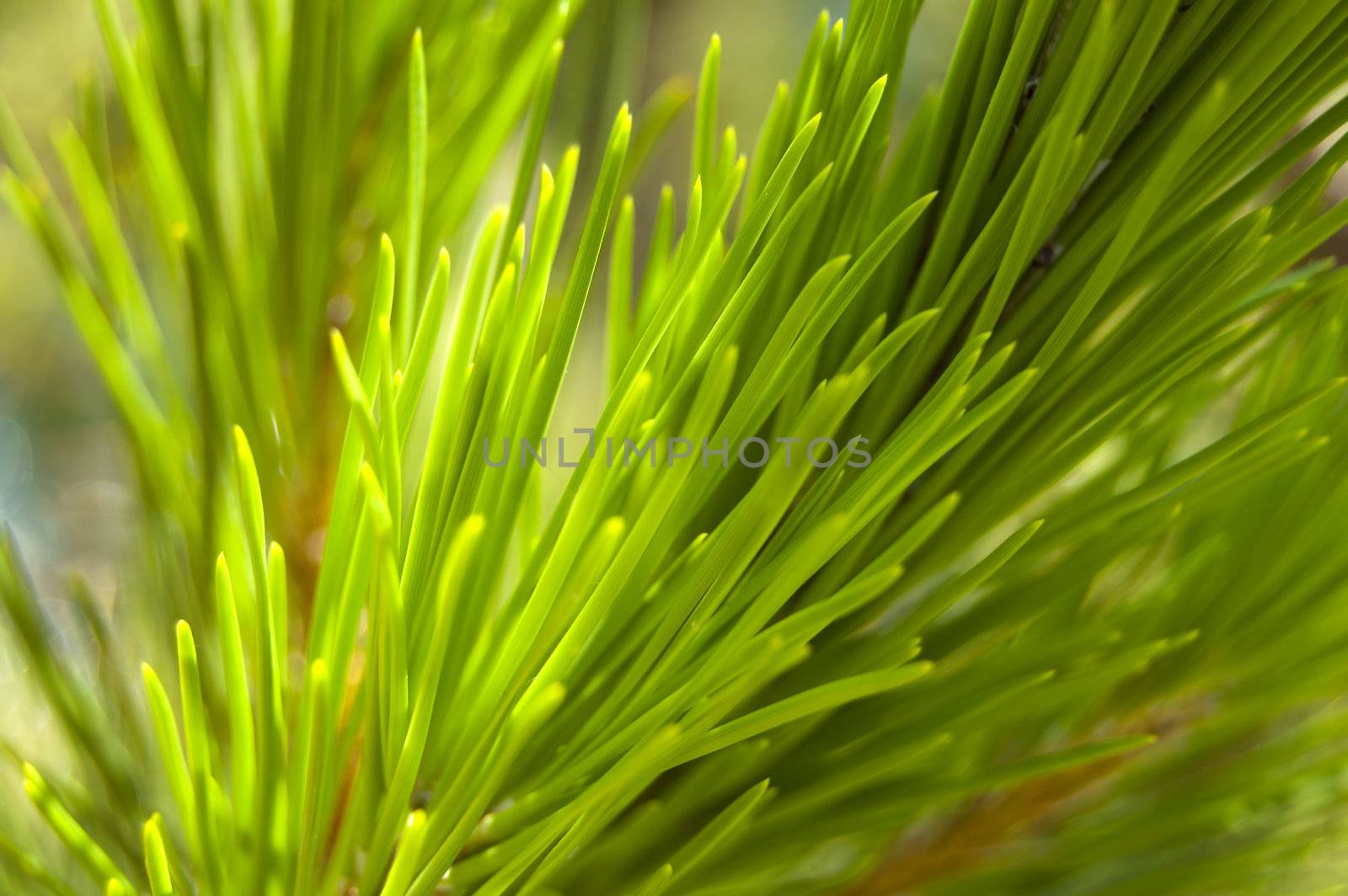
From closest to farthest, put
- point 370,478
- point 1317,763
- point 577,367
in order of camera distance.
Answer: point 370,478 < point 1317,763 < point 577,367

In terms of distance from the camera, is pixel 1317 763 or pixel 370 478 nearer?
pixel 370 478

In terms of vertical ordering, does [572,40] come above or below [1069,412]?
above

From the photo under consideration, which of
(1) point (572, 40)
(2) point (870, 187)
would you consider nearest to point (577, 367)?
(1) point (572, 40)

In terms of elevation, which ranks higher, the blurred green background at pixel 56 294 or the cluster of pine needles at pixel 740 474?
the blurred green background at pixel 56 294

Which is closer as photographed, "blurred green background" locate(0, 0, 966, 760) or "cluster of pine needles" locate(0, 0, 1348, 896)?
"cluster of pine needles" locate(0, 0, 1348, 896)

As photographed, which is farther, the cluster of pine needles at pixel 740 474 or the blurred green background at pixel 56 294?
the blurred green background at pixel 56 294

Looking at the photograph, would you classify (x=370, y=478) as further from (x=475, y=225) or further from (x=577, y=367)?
(x=577, y=367)

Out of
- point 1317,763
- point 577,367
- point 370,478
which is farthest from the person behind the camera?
point 577,367

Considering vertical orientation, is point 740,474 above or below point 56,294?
below
